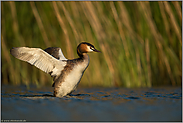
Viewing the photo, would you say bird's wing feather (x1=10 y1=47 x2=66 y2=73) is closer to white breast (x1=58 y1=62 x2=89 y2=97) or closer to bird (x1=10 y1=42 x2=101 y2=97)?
bird (x1=10 y1=42 x2=101 y2=97)

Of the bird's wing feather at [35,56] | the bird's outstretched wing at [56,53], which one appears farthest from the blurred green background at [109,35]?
the bird's wing feather at [35,56]

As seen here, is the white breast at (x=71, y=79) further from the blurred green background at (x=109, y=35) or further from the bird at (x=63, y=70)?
the blurred green background at (x=109, y=35)

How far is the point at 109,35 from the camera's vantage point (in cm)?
887

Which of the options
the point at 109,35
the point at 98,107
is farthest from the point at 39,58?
the point at 109,35

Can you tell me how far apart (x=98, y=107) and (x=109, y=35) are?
11.3 feet

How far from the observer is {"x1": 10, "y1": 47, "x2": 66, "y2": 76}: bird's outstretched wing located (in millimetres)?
6863

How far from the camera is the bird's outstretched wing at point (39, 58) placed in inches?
270

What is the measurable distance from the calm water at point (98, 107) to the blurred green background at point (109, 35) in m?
1.56

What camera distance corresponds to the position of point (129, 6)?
9.31 metres

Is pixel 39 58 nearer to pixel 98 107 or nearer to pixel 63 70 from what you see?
pixel 63 70

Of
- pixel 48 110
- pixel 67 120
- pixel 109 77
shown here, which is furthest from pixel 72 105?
pixel 109 77

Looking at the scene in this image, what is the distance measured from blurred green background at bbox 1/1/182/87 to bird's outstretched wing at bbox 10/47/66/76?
1.58 meters

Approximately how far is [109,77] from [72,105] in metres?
3.23

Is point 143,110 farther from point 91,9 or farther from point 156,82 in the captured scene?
point 156,82
